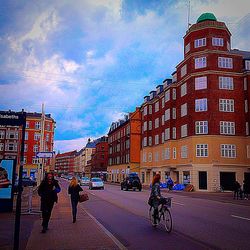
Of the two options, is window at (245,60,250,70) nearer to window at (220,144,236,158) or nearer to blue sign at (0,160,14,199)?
window at (220,144,236,158)

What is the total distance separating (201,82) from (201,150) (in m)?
9.51

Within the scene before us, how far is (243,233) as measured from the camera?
10.6 metres

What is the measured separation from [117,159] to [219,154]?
52.7 meters

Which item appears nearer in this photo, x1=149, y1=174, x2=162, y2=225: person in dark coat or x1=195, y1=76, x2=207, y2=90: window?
x1=149, y1=174, x2=162, y2=225: person in dark coat

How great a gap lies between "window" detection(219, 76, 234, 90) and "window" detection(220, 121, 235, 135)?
5040mm

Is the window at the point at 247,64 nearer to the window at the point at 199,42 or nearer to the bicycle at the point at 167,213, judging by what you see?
the window at the point at 199,42

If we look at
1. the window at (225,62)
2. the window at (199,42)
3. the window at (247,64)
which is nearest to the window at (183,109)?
the window at (225,62)

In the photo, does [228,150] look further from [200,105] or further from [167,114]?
[167,114]

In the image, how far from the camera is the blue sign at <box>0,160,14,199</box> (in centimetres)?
1391

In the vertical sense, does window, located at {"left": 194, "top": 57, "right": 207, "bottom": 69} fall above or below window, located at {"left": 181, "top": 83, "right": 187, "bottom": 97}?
above

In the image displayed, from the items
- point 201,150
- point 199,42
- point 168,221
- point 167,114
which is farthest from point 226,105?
point 168,221

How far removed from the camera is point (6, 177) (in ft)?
46.4

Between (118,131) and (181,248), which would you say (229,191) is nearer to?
(181,248)

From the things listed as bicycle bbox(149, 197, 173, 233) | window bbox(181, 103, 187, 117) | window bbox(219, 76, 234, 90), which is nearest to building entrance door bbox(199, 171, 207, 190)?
window bbox(181, 103, 187, 117)
